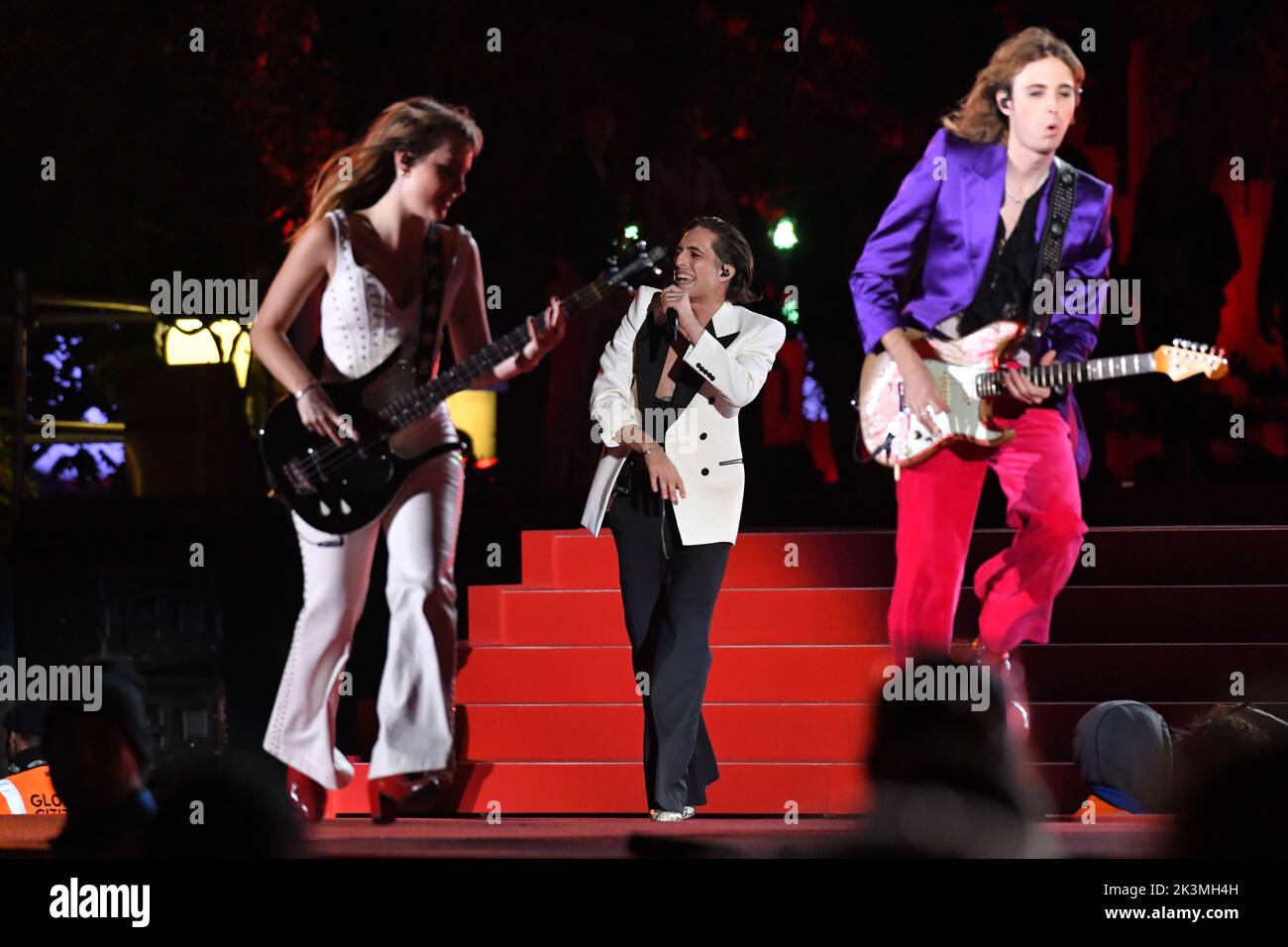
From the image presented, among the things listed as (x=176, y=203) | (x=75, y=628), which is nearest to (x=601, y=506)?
(x=75, y=628)

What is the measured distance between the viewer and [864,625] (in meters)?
5.79

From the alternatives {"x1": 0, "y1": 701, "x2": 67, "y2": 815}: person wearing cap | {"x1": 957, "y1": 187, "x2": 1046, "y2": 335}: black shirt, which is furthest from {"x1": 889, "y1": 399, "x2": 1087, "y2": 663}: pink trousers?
{"x1": 0, "y1": 701, "x2": 67, "y2": 815}: person wearing cap

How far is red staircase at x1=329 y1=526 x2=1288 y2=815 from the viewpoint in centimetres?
554

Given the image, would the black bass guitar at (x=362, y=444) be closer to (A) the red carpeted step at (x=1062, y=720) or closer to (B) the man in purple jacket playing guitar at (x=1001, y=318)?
(B) the man in purple jacket playing guitar at (x=1001, y=318)

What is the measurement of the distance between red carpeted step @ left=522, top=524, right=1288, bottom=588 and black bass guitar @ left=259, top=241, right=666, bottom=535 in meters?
1.00

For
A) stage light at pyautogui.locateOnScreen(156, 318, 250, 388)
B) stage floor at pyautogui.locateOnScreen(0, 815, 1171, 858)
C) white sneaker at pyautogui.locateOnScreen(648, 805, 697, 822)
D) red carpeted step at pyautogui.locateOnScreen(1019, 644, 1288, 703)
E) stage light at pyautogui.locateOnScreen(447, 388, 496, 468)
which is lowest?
stage floor at pyautogui.locateOnScreen(0, 815, 1171, 858)

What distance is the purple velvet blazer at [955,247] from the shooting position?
5320 millimetres

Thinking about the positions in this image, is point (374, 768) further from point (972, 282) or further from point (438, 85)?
point (438, 85)

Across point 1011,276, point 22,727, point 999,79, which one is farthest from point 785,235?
point 22,727

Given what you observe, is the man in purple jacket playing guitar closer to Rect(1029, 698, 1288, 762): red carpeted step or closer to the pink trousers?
the pink trousers

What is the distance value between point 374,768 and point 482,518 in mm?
1756

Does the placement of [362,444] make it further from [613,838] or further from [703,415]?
[613,838]

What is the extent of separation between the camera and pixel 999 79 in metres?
5.39
